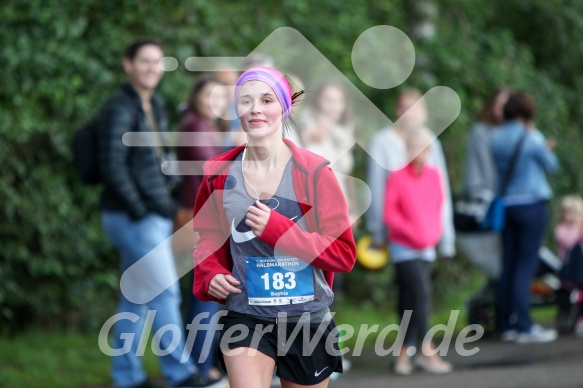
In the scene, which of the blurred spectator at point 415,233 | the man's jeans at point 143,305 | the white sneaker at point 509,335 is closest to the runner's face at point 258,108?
the man's jeans at point 143,305

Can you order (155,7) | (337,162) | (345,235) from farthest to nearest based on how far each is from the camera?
(155,7) < (337,162) < (345,235)

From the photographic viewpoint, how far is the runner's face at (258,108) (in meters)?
4.68

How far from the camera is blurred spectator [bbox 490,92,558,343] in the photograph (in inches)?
396

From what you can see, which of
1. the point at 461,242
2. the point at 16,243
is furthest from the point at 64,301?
the point at 461,242

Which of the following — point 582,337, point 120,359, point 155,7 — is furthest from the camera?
point 582,337

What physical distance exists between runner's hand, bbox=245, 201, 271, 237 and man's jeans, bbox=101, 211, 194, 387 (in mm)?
2843

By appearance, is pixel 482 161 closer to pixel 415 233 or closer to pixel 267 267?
pixel 415 233

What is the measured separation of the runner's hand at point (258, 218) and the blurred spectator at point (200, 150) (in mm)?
3189

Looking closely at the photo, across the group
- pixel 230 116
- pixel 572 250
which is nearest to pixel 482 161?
pixel 572 250

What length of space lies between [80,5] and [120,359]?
9.70 ft

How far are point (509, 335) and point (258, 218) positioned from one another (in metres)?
6.05

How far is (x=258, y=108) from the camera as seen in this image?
15.3 ft

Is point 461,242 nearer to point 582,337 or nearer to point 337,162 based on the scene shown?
point 582,337

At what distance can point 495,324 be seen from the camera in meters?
10.4
